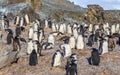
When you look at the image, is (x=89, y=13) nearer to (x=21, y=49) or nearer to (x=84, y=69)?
(x=21, y=49)

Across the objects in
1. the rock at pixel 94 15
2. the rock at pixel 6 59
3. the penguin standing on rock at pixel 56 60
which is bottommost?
the rock at pixel 94 15

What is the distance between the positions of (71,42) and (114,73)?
19.2 ft

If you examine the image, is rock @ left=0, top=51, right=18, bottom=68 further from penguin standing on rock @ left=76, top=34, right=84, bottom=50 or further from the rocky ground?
penguin standing on rock @ left=76, top=34, right=84, bottom=50

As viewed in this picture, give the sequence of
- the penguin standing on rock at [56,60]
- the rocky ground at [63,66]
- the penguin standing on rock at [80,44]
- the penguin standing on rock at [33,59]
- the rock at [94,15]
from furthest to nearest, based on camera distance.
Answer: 1. the rock at [94,15]
2. the penguin standing on rock at [80,44]
3. the penguin standing on rock at [33,59]
4. the penguin standing on rock at [56,60]
5. the rocky ground at [63,66]

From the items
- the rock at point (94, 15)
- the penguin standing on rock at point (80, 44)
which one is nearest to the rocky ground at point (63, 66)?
the penguin standing on rock at point (80, 44)

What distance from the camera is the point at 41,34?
99.5 feet

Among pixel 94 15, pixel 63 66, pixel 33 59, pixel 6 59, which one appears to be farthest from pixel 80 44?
pixel 94 15

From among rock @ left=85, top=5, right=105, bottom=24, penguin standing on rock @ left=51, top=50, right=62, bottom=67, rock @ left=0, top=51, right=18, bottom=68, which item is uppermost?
penguin standing on rock @ left=51, top=50, right=62, bottom=67

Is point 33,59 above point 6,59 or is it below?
above

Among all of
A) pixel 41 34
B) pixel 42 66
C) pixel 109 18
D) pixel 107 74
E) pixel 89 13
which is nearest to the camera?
pixel 107 74

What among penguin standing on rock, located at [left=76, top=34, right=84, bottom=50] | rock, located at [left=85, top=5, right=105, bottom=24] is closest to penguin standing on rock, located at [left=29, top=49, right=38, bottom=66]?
penguin standing on rock, located at [left=76, top=34, right=84, bottom=50]

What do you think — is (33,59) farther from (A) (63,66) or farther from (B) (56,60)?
(A) (63,66)

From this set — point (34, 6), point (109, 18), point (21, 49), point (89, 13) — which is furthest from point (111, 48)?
point (109, 18)

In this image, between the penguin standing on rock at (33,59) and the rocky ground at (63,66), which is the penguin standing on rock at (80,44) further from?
the penguin standing on rock at (33,59)
